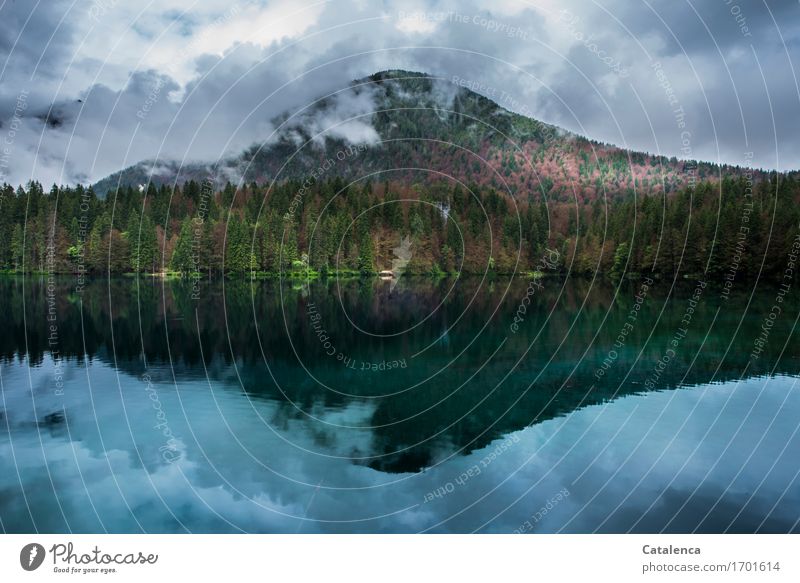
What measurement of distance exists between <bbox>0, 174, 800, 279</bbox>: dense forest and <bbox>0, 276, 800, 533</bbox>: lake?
43.9 meters

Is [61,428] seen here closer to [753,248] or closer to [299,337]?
[299,337]

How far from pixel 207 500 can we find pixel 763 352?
26.9 meters

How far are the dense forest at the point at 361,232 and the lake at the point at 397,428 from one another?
43.9 meters

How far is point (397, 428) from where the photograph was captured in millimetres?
18719

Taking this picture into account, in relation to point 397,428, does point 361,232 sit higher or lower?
higher

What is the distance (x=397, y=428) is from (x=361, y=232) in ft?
265

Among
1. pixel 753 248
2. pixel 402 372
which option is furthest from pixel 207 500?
pixel 753 248

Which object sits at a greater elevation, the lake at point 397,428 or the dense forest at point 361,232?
the dense forest at point 361,232

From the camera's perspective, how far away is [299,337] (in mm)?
34969

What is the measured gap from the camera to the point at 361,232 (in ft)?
322

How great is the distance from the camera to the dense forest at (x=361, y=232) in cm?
7894

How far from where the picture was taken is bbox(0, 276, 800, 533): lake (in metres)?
13.2

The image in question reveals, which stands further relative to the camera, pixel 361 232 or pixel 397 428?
pixel 361 232

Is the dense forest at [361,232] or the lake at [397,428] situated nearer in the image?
the lake at [397,428]
